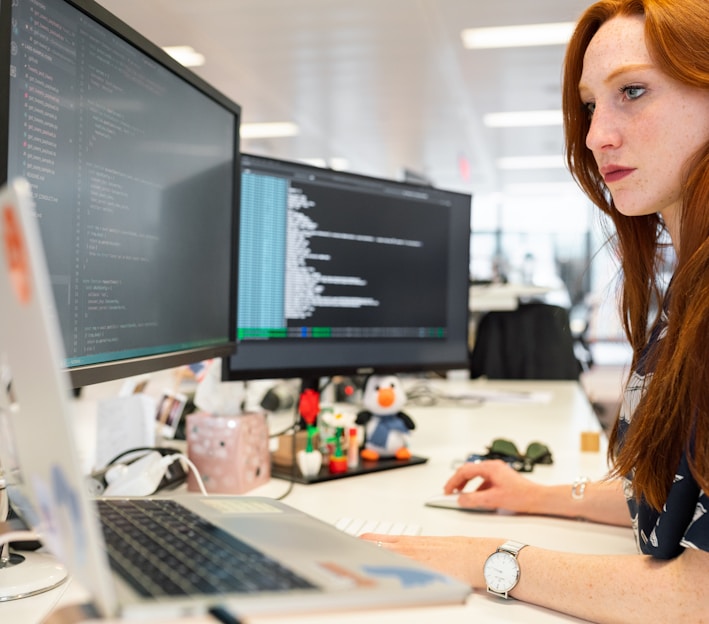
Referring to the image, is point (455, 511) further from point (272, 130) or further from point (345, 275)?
point (272, 130)

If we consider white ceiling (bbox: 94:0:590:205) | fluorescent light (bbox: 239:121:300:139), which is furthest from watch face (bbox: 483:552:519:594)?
fluorescent light (bbox: 239:121:300:139)

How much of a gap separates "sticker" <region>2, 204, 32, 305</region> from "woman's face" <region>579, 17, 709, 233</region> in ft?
2.31

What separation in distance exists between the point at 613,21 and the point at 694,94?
17 centimetres

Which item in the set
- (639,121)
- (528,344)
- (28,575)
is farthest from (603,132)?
(528,344)

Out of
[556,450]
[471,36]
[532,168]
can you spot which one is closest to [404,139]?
[532,168]

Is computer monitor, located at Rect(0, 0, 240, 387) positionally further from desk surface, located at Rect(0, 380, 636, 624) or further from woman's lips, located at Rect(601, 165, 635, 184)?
woman's lips, located at Rect(601, 165, 635, 184)

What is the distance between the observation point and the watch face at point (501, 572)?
69cm

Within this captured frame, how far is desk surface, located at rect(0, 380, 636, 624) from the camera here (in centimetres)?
64

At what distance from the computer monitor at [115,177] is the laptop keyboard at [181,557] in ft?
0.83

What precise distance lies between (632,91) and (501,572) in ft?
1.85

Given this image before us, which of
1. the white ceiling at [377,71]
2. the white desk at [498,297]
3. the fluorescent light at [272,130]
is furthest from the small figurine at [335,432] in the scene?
the fluorescent light at [272,130]

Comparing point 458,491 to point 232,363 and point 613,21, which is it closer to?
point 232,363

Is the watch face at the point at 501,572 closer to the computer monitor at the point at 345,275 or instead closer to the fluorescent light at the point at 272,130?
the computer monitor at the point at 345,275

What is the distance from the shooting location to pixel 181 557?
0.43 metres
